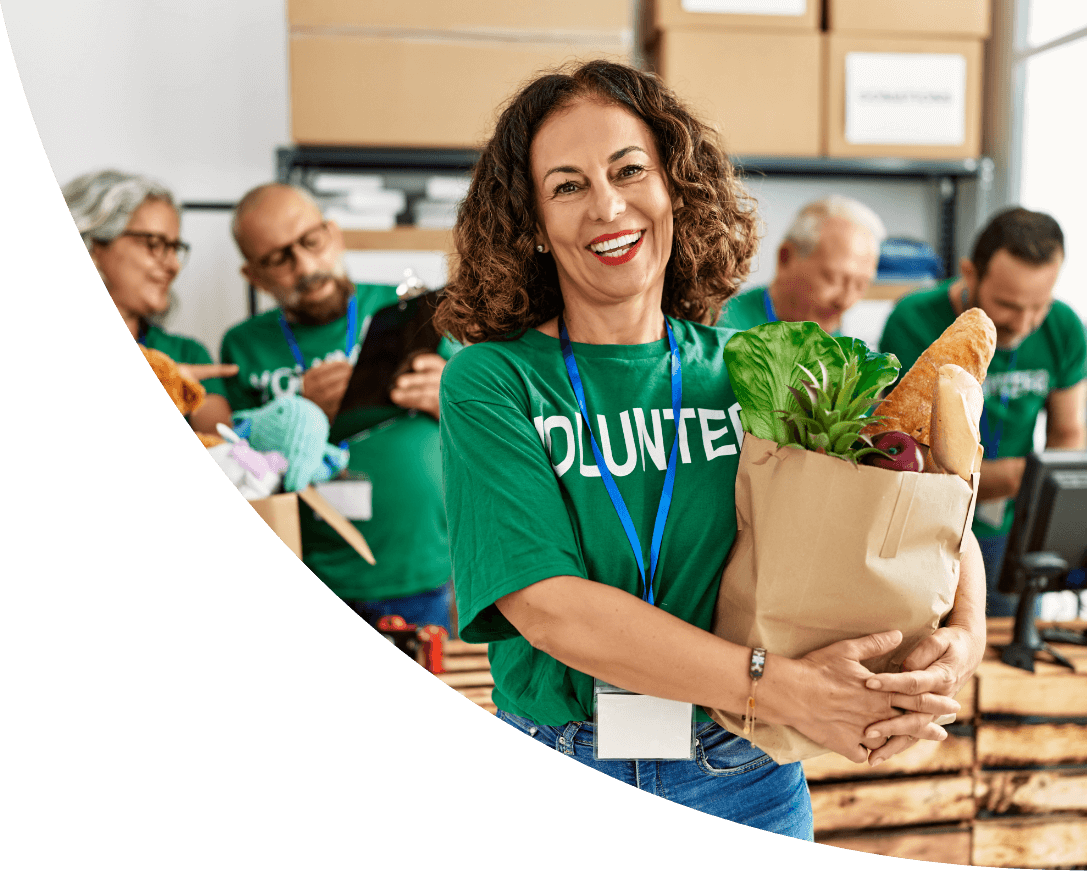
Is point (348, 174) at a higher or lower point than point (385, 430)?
higher

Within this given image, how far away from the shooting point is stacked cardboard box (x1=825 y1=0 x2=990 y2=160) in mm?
3297

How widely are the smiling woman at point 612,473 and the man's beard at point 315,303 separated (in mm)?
1322

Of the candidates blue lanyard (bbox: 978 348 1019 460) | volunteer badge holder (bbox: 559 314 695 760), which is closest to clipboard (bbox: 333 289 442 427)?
volunteer badge holder (bbox: 559 314 695 760)

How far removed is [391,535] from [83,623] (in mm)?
1800

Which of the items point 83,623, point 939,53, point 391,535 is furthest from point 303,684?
point 939,53

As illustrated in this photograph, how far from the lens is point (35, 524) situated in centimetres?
39

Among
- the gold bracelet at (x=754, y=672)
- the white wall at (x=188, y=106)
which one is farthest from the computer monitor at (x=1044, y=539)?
the white wall at (x=188, y=106)

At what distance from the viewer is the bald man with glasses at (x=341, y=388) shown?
2.11 metres

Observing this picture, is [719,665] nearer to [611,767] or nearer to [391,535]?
[611,767]

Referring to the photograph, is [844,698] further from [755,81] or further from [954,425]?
[755,81]

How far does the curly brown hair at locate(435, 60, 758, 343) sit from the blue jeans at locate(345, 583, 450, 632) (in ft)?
3.91

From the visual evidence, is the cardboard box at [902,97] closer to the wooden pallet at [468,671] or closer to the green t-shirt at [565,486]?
the wooden pallet at [468,671]

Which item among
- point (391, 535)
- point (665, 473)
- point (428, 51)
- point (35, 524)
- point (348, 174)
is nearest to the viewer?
point (35, 524)

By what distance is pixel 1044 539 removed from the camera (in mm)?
1880
